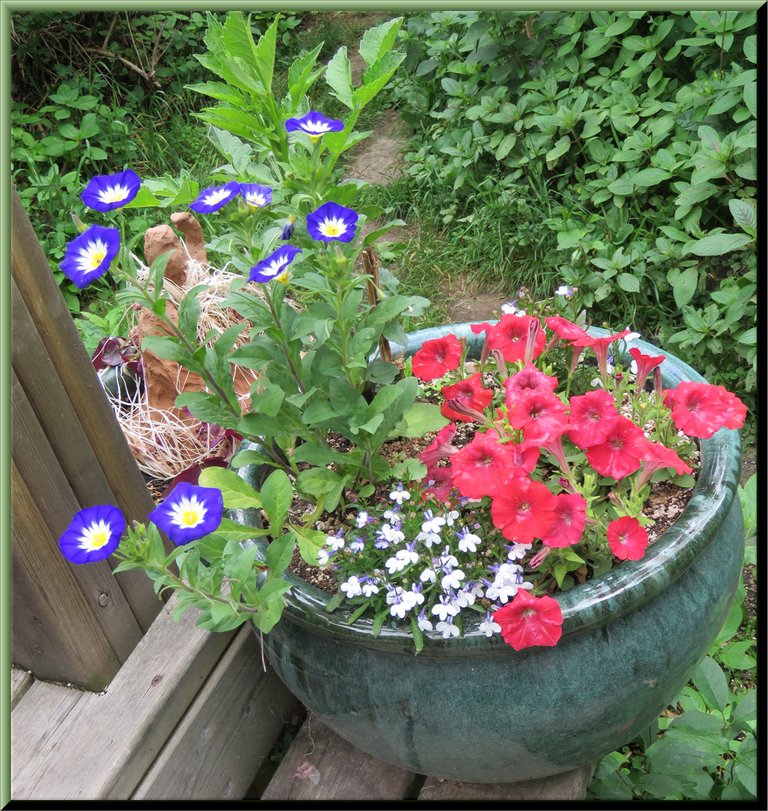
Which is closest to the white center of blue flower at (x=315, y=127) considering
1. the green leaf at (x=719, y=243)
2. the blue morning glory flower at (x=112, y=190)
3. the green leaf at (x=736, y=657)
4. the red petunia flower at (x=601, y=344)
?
the blue morning glory flower at (x=112, y=190)

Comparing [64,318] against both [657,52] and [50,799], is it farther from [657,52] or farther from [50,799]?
[657,52]

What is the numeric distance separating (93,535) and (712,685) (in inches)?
42.4

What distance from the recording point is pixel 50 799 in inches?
54.9

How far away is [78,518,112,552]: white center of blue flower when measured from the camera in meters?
1.10

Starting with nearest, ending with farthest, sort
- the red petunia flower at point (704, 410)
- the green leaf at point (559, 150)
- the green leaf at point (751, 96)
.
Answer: the red petunia flower at point (704, 410) < the green leaf at point (751, 96) < the green leaf at point (559, 150)

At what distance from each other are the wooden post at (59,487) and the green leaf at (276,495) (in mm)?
349

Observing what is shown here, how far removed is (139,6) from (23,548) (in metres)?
0.88

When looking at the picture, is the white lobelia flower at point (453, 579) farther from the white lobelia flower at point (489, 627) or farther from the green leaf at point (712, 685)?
the green leaf at point (712, 685)

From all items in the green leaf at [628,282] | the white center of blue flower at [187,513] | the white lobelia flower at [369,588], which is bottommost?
the green leaf at [628,282]

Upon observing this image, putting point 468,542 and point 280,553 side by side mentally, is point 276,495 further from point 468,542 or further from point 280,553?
point 468,542

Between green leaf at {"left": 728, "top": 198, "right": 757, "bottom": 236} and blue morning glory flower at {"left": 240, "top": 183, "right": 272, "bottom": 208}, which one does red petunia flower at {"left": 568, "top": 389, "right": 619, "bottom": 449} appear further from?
green leaf at {"left": 728, "top": 198, "right": 757, "bottom": 236}

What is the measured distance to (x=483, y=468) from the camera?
1214 millimetres

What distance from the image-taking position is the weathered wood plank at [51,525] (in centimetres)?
131

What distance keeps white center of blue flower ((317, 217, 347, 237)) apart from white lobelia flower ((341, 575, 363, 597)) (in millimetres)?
467
